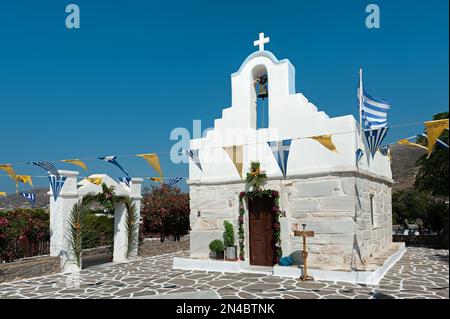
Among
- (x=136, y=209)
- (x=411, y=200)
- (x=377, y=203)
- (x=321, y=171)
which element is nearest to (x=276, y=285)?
(x=321, y=171)

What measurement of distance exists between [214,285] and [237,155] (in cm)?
377

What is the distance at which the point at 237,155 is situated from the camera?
10.7 m

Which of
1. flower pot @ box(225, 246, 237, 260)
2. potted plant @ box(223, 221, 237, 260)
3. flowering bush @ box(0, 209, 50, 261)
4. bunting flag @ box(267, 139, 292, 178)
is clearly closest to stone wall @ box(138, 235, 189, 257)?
flowering bush @ box(0, 209, 50, 261)

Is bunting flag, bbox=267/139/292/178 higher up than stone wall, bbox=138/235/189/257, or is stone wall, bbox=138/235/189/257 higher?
bunting flag, bbox=267/139/292/178

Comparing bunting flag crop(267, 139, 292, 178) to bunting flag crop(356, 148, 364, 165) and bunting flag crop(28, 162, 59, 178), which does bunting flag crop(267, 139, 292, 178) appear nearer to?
bunting flag crop(356, 148, 364, 165)

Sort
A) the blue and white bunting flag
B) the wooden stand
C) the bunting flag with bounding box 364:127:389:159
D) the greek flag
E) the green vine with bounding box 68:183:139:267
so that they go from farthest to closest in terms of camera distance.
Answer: the blue and white bunting flag, the green vine with bounding box 68:183:139:267, the greek flag, the wooden stand, the bunting flag with bounding box 364:127:389:159

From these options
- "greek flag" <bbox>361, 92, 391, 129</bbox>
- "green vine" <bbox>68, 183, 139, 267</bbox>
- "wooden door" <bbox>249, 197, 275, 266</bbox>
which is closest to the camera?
"greek flag" <bbox>361, 92, 391, 129</bbox>

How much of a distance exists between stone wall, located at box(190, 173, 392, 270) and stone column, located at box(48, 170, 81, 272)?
144 inches

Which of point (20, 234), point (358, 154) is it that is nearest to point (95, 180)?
point (20, 234)

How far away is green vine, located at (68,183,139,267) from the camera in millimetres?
10875

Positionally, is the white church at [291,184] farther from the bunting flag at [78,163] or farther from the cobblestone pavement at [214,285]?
the bunting flag at [78,163]

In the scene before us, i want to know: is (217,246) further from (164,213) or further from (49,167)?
(49,167)

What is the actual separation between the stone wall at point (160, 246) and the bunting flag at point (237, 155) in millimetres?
5457

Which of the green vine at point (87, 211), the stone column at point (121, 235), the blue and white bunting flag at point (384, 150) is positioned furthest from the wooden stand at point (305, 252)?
the stone column at point (121, 235)
